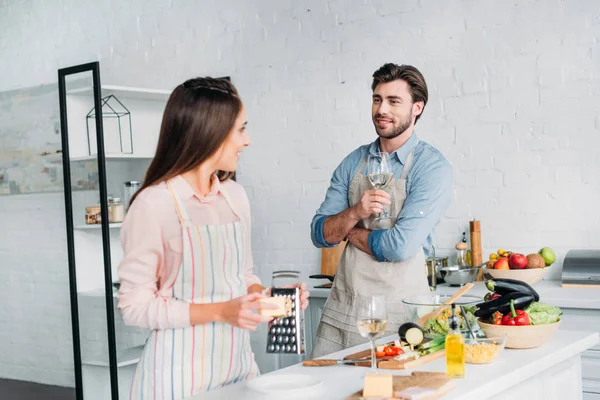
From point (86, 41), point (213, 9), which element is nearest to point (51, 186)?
point (86, 41)

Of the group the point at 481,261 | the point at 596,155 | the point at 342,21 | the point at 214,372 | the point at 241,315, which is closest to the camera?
the point at 241,315

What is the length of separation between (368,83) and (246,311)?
10.00ft

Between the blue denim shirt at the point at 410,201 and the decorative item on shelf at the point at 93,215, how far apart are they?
7.12 ft

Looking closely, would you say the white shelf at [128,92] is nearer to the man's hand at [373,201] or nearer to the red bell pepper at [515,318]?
the man's hand at [373,201]

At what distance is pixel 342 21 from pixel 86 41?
2407 mm

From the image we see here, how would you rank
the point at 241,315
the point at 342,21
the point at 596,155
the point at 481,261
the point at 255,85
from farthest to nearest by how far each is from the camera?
the point at 255,85 < the point at 342,21 < the point at 481,261 < the point at 596,155 < the point at 241,315

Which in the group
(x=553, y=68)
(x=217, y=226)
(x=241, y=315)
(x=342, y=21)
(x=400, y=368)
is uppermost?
(x=342, y=21)

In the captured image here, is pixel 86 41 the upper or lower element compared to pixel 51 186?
upper

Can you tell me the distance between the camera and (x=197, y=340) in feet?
7.52

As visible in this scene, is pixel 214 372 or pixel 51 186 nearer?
pixel 214 372

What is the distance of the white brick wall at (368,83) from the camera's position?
4.21 m

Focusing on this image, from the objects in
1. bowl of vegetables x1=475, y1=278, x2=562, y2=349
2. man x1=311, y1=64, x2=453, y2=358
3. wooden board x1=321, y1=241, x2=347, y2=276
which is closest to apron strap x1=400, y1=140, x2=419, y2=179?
man x1=311, y1=64, x2=453, y2=358

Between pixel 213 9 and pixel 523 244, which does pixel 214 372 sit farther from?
pixel 213 9

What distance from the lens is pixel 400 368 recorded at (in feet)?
7.82
